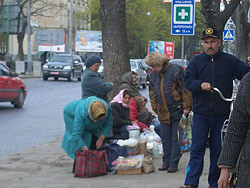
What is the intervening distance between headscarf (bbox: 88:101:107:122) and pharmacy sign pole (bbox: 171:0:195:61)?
4311 mm

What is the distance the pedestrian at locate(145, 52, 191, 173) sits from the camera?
7.79 metres

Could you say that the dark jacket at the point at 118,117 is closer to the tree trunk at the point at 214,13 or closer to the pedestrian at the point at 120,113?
the pedestrian at the point at 120,113

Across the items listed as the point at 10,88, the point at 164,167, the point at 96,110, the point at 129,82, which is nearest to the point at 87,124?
the point at 96,110

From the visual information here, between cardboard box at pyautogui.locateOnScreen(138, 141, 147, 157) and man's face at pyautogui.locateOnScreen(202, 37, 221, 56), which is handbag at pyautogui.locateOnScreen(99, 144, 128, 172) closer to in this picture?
cardboard box at pyautogui.locateOnScreen(138, 141, 147, 157)

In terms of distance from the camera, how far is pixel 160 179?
24.7ft

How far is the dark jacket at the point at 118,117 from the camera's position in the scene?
30.8 ft

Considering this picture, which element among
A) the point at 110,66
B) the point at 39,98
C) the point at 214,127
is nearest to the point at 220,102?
the point at 214,127

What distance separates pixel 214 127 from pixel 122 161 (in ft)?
6.67

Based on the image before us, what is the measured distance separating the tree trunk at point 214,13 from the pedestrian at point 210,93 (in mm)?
4136

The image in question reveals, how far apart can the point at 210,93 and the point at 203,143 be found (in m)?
0.57

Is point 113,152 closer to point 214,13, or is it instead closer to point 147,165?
point 147,165

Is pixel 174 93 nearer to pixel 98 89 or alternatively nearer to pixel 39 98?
pixel 98 89

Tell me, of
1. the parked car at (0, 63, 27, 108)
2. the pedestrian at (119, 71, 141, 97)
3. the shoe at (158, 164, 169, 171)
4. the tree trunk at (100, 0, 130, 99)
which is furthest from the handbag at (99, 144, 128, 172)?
the parked car at (0, 63, 27, 108)

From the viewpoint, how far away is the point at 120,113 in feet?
31.2
